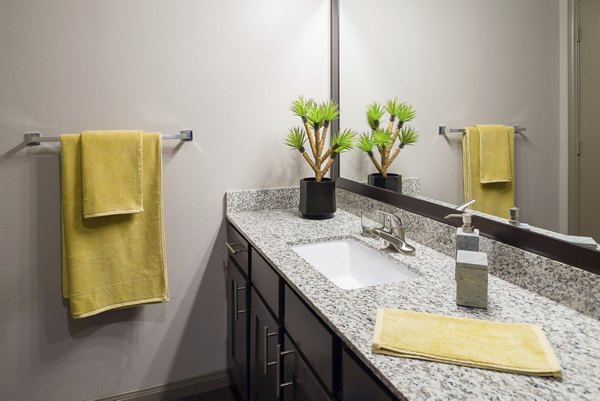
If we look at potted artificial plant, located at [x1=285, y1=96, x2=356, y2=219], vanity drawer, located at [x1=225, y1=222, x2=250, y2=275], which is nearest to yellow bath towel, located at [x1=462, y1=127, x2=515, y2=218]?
potted artificial plant, located at [x1=285, y1=96, x2=356, y2=219]

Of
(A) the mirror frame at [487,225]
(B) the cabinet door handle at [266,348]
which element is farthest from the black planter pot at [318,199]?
(B) the cabinet door handle at [266,348]

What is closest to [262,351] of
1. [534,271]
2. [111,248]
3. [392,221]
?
[392,221]

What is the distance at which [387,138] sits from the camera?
166cm

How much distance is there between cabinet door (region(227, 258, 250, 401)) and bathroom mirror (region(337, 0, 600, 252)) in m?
0.70

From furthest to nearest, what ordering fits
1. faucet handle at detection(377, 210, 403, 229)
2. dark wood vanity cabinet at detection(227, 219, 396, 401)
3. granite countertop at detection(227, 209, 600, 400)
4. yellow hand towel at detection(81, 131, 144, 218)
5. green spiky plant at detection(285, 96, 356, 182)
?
green spiky plant at detection(285, 96, 356, 182) < yellow hand towel at detection(81, 131, 144, 218) < faucet handle at detection(377, 210, 403, 229) < dark wood vanity cabinet at detection(227, 219, 396, 401) < granite countertop at detection(227, 209, 600, 400)

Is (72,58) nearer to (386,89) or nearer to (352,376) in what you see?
(386,89)

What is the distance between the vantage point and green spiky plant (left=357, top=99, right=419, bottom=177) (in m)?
1.57

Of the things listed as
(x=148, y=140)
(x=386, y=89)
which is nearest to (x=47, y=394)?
(x=148, y=140)

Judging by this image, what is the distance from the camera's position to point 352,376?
815 millimetres

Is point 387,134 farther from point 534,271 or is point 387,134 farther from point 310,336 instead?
point 310,336

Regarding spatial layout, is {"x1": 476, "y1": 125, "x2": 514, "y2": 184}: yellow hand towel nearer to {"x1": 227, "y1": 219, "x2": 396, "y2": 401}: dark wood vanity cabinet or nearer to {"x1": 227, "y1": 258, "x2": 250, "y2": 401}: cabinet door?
{"x1": 227, "y1": 219, "x2": 396, "y2": 401}: dark wood vanity cabinet

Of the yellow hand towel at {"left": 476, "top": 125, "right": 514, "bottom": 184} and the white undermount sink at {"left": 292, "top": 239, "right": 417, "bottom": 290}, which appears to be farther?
the white undermount sink at {"left": 292, "top": 239, "right": 417, "bottom": 290}

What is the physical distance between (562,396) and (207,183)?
1529 mm

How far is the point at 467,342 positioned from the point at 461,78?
2.80 ft
